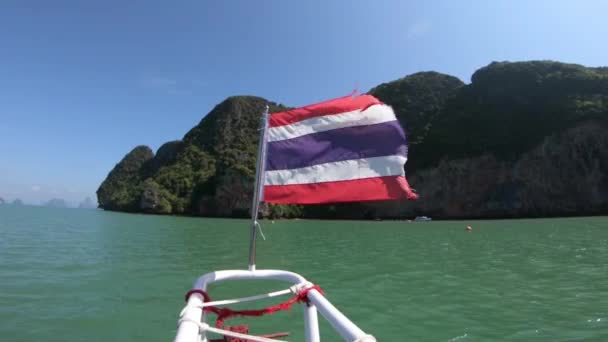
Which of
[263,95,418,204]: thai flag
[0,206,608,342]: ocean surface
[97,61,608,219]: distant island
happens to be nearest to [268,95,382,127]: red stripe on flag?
[263,95,418,204]: thai flag

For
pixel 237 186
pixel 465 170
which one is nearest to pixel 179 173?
pixel 237 186

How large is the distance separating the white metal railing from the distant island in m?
87.7

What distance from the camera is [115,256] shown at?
1680 centimetres

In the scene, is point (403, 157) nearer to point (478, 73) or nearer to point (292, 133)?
point (292, 133)

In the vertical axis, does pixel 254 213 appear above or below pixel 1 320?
above

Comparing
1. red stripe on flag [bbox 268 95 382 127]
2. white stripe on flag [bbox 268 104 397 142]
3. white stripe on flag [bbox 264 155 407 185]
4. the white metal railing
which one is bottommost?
the white metal railing

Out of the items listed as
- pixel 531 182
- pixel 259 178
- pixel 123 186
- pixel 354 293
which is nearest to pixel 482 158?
pixel 531 182

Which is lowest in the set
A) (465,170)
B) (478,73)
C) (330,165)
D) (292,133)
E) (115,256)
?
(115,256)

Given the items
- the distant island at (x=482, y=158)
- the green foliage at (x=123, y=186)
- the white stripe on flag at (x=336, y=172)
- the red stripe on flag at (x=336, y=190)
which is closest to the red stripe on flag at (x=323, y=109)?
the white stripe on flag at (x=336, y=172)

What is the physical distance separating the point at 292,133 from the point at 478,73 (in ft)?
404

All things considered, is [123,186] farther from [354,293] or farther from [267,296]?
[267,296]

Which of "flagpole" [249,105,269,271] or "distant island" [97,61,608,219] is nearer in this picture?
"flagpole" [249,105,269,271]

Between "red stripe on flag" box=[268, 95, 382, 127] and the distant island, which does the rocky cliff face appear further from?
"red stripe on flag" box=[268, 95, 382, 127]

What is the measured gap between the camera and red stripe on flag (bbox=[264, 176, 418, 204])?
16.8ft
